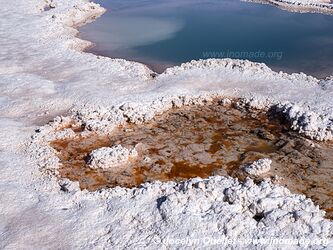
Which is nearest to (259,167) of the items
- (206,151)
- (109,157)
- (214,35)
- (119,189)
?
(206,151)

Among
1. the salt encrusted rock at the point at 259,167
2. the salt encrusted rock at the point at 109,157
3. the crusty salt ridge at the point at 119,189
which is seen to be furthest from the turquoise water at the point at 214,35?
the salt encrusted rock at the point at 259,167

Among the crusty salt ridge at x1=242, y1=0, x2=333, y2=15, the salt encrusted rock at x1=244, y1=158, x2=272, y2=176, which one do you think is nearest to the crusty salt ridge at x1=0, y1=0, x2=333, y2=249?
the salt encrusted rock at x1=244, y1=158, x2=272, y2=176

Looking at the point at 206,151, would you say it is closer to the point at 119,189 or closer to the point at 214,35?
the point at 119,189

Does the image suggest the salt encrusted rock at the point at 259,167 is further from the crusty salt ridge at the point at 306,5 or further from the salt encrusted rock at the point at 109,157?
the crusty salt ridge at the point at 306,5

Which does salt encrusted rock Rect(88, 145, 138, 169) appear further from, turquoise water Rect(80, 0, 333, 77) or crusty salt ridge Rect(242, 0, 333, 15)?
crusty salt ridge Rect(242, 0, 333, 15)

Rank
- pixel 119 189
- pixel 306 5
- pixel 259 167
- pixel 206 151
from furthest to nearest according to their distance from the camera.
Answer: pixel 306 5, pixel 206 151, pixel 259 167, pixel 119 189

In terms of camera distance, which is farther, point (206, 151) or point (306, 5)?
point (306, 5)

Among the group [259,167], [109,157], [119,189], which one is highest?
[259,167]

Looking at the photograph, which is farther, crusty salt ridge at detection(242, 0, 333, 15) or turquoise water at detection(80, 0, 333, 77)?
crusty salt ridge at detection(242, 0, 333, 15)

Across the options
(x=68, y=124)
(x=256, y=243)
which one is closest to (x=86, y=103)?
(x=68, y=124)
